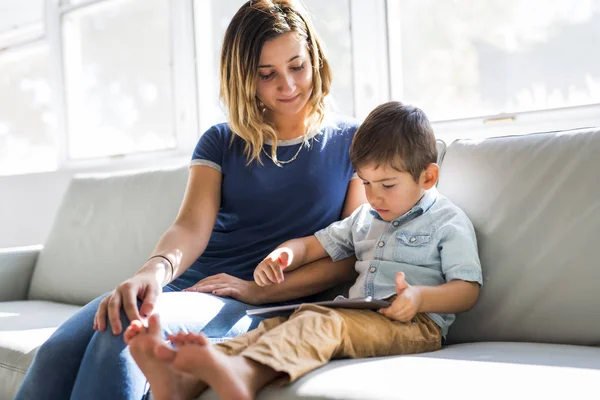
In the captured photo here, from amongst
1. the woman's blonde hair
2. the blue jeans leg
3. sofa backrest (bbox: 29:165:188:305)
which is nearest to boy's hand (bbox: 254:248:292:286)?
the blue jeans leg

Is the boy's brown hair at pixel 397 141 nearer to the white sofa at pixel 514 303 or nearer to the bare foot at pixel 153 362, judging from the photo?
→ the white sofa at pixel 514 303

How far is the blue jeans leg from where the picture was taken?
1.16 metres

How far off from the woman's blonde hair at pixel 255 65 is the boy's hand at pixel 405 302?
531mm

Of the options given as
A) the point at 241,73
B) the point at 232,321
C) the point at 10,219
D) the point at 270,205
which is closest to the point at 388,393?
the point at 232,321

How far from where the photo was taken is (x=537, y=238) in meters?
1.49

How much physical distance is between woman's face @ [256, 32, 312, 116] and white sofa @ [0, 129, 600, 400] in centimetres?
40

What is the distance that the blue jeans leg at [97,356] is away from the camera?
1.16m

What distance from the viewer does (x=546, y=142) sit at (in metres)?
1.59

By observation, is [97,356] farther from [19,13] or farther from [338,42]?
[19,13]

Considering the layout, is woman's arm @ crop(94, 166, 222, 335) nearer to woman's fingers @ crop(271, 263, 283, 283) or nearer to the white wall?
woman's fingers @ crop(271, 263, 283, 283)

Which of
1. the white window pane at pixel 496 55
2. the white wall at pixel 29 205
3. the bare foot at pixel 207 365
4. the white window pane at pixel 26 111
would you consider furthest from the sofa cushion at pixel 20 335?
the white window pane at pixel 26 111

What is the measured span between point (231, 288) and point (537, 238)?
0.67 meters

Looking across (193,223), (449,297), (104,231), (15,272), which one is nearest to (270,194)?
(193,223)

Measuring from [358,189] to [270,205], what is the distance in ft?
0.72
